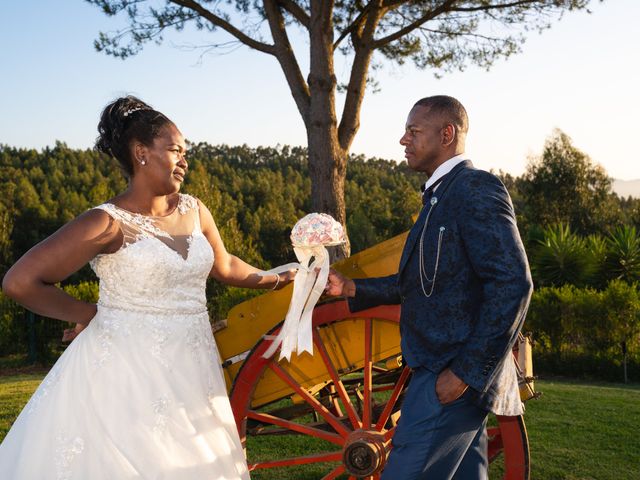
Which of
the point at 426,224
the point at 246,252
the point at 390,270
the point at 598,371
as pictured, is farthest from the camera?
the point at 246,252

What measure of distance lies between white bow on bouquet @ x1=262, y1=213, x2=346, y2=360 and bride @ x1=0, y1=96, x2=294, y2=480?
355 mm

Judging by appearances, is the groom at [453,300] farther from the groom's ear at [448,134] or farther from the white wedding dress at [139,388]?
the white wedding dress at [139,388]

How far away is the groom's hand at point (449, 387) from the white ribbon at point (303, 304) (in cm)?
86

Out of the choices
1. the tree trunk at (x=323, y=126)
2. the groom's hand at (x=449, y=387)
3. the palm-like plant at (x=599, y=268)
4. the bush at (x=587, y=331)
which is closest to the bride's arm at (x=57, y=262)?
the groom's hand at (x=449, y=387)

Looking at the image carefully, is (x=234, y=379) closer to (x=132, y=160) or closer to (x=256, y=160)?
(x=132, y=160)

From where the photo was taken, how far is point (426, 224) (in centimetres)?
238

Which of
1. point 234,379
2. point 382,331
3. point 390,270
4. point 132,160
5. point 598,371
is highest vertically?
point 132,160

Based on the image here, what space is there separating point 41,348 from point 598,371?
29.0ft

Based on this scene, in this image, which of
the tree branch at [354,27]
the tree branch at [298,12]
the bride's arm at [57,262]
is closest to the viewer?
the bride's arm at [57,262]

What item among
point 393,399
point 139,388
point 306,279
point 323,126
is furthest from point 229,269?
point 323,126

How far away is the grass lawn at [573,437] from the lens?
4285 mm

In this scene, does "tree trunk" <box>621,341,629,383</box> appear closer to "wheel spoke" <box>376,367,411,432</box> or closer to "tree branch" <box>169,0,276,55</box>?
"tree branch" <box>169,0,276,55</box>

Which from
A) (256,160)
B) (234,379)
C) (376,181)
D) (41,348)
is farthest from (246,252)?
(256,160)

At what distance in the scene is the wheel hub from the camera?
2.97 m
